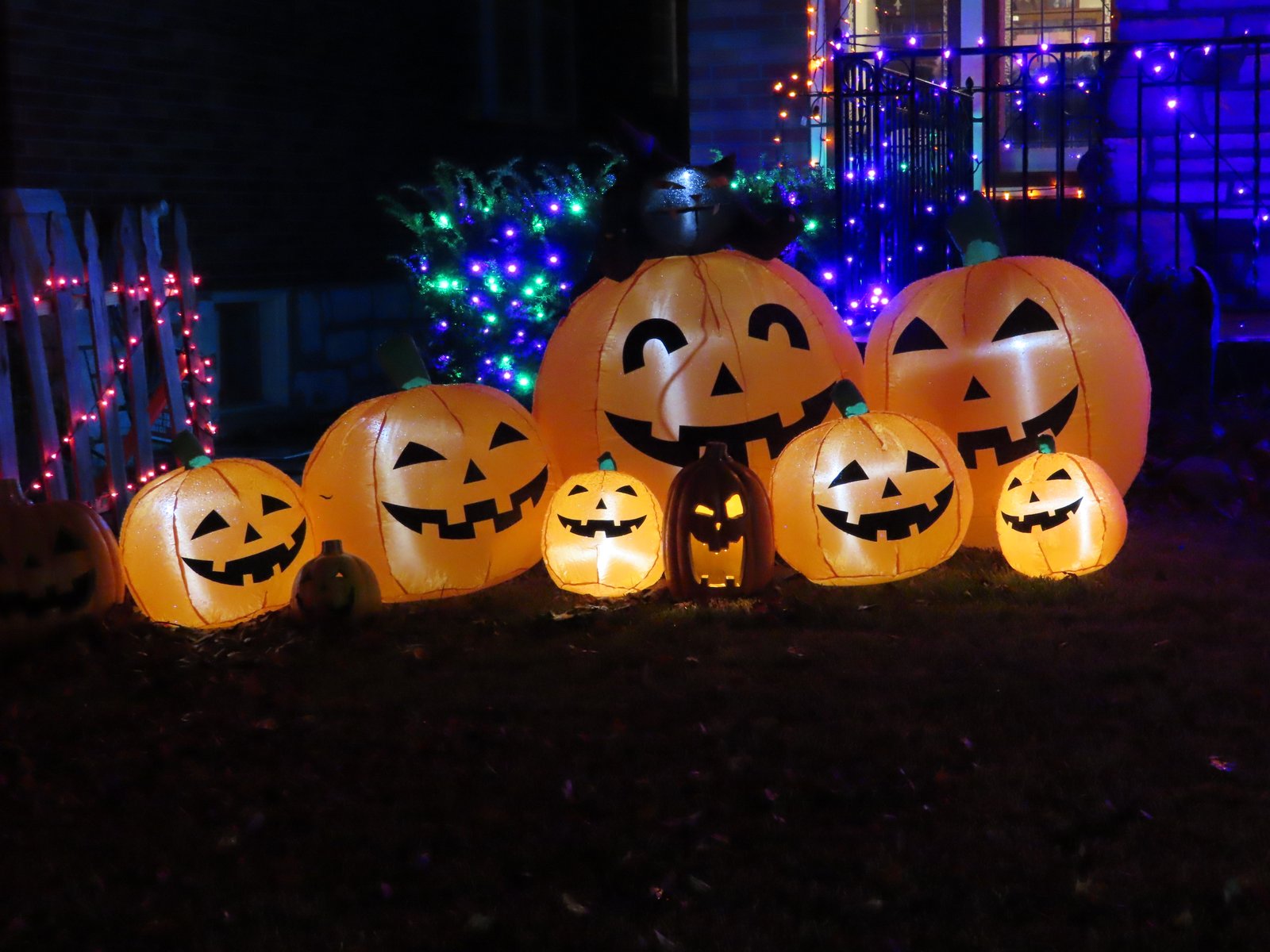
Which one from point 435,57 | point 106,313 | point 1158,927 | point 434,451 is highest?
point 435,57

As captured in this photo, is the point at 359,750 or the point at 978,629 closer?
the point at 359,750

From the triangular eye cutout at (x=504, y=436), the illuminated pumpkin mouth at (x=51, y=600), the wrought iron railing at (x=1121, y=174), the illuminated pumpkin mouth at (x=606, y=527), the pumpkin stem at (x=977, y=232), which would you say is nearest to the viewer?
the illuminated pumpkin mouth at (x=51, y=600)

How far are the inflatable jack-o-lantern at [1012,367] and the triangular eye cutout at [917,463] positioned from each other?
0.45 m

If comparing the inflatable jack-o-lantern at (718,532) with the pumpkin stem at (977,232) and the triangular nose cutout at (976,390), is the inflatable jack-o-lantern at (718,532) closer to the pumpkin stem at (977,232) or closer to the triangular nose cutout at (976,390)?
the triangular nose cutout at (976,390)

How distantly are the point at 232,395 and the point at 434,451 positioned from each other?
565 cm

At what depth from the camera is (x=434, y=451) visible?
18.6ft

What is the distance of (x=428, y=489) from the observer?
569cm

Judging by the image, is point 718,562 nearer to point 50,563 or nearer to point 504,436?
point 504,436

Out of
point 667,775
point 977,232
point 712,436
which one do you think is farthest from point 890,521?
point 667,775

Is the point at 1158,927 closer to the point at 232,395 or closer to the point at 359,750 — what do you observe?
the point at 359,750

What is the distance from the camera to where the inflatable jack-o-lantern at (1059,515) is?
557 centimetres

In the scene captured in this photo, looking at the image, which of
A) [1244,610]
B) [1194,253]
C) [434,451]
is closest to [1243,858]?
[1244,610]

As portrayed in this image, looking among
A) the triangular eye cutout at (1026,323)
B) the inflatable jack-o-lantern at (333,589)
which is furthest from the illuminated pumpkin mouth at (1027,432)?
the inflatable jack-o-lantern at (333,589)

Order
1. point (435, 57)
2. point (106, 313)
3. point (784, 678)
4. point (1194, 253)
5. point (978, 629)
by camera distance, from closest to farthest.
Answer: point (784, 678) → point (978, 629) → point (106, 313) → point (1194, 253) → point (435, 57)
